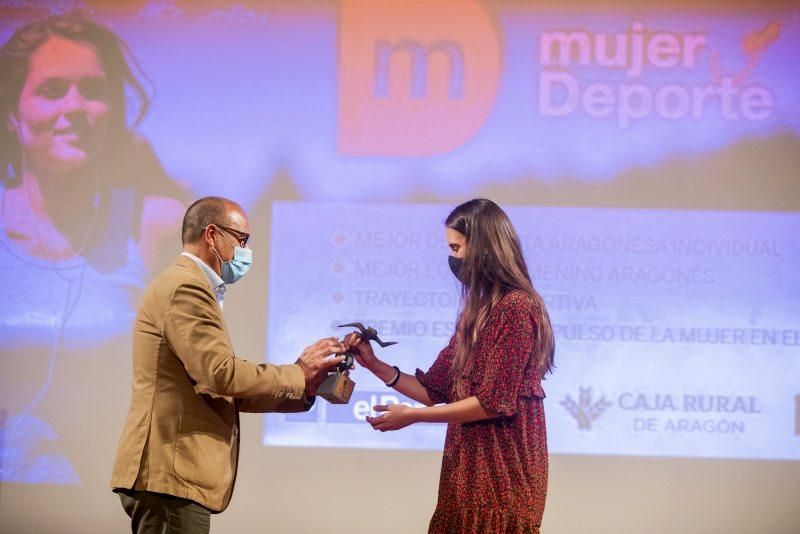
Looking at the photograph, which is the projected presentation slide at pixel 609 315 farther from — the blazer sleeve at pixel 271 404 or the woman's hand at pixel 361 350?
the blazer sleeve at pixel 271 404

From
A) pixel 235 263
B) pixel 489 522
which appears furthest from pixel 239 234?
pixel 489 522

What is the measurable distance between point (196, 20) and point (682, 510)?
370 centimetres

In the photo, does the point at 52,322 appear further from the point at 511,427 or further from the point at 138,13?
the point at 511,427

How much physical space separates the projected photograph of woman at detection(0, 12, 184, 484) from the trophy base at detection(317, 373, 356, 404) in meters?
2.32

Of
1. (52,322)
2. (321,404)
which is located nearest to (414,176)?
(321,404)

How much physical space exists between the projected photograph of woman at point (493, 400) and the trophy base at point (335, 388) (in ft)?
0.52

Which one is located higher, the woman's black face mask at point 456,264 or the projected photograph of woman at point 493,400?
the woman's black face mask at point 456,264

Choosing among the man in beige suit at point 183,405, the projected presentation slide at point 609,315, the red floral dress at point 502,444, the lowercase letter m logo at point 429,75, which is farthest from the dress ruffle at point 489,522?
the lowercase letter m logo at point 429,75

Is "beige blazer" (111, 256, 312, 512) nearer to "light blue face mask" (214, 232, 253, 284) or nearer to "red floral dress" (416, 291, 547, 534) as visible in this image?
"light blue face mask" (214, 232, 253, 284)

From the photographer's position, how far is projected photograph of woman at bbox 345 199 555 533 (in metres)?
2.41

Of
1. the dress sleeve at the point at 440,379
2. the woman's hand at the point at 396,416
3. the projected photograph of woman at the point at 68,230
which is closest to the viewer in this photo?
the woman's hand at the point at 396,416

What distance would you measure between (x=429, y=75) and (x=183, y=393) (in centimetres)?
271

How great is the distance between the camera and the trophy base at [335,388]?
261 centimetres

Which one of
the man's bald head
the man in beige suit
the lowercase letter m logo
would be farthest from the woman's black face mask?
the lowercase letter m logo
